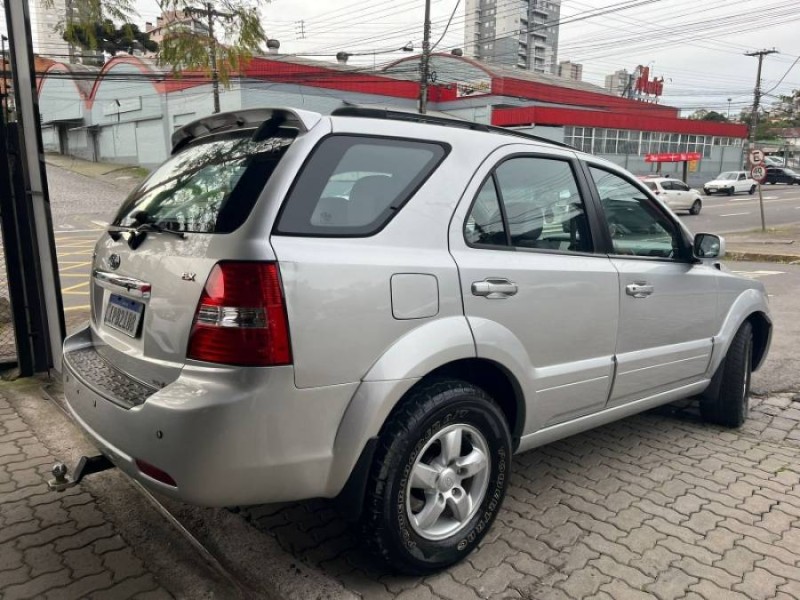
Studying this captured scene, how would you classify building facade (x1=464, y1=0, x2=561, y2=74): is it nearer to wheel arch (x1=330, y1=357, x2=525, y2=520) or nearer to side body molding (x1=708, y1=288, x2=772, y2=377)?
side body molding (x1=708, y1=288, x2=772, y2=377)

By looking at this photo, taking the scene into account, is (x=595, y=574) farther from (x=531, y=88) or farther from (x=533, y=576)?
(x=531, y=88)

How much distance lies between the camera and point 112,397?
230 cm

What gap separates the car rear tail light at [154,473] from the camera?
2.05 m

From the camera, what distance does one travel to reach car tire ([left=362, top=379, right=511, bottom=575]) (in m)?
2.26

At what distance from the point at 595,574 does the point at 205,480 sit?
163cm

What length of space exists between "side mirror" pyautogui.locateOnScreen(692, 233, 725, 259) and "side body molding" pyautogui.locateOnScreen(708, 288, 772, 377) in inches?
18.7

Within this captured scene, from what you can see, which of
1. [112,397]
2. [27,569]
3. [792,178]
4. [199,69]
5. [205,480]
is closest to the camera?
[205,480]

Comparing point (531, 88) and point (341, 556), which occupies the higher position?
point (531, 88)

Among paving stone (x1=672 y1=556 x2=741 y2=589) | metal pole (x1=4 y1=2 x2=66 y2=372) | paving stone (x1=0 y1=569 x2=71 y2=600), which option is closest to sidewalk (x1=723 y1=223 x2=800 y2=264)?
paving stone (x1=672 y1=556 x2=741 y2=589)

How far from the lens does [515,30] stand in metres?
80.9

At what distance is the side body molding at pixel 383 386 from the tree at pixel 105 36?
3090 millimetres

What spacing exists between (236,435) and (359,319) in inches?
21.8

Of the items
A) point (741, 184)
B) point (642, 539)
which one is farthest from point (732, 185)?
point (642, 539)

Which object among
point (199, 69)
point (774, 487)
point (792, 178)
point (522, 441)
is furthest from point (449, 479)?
point (792, 178)
